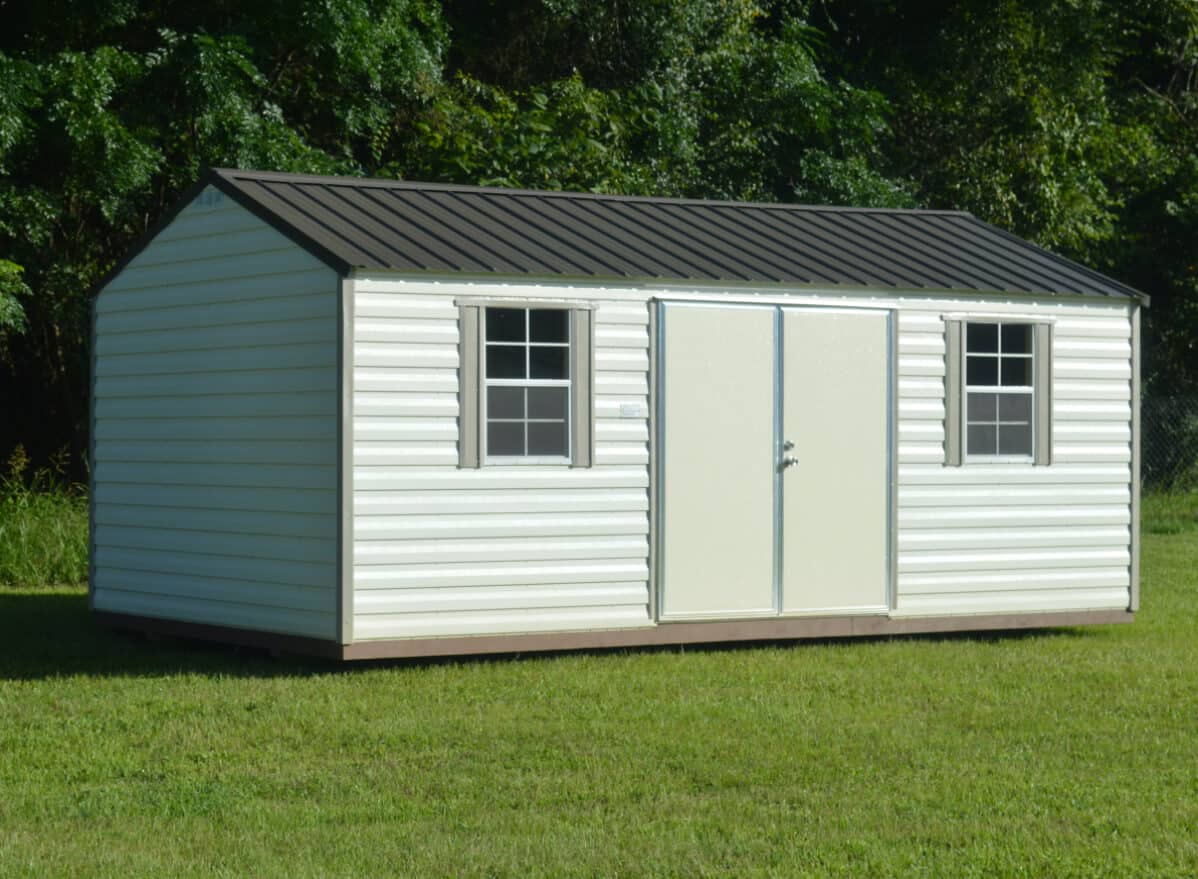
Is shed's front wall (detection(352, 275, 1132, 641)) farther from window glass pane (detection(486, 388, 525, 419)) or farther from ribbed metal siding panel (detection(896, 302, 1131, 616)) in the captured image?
window glass pane (detection(486, 388, 525, 419))

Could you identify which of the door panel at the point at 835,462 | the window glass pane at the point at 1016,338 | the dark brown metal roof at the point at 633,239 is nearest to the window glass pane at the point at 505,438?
the dark brown metal roof at the point at 633,239

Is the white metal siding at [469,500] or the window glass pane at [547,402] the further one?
the window glass pane at [547,402]

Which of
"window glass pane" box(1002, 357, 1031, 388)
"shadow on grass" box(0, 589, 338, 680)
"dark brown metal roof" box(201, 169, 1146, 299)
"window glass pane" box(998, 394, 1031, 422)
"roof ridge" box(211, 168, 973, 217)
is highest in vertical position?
"roof ridge" box(211, 168, 973, 217)

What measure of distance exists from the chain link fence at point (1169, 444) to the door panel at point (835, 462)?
13.4 meters

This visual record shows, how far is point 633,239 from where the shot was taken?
13.7 metres

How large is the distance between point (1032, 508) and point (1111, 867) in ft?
24.3

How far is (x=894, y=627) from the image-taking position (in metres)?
13.6

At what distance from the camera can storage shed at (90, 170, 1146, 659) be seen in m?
12.1

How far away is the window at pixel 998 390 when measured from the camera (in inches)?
546

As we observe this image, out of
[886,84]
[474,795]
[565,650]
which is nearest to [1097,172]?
[886,84]

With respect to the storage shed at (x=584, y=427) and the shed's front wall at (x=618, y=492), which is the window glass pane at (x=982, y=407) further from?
the shed's front wall at (x=618, y=492)

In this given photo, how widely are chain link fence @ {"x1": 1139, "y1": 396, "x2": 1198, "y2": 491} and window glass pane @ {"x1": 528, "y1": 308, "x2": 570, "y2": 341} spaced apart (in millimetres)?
15148

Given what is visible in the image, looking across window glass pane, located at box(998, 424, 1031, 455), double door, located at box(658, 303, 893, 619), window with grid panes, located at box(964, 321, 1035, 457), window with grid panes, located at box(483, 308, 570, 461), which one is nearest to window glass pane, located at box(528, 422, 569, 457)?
window with grid panes, located at box(483, 308, 570, 461)

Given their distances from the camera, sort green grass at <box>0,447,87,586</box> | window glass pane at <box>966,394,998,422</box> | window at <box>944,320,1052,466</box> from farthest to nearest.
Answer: green grass at <box>0,447,87,586</box>
window glass pane at <box>966,394,998,422</box>
window at <box>944,320,1052,466</box>
